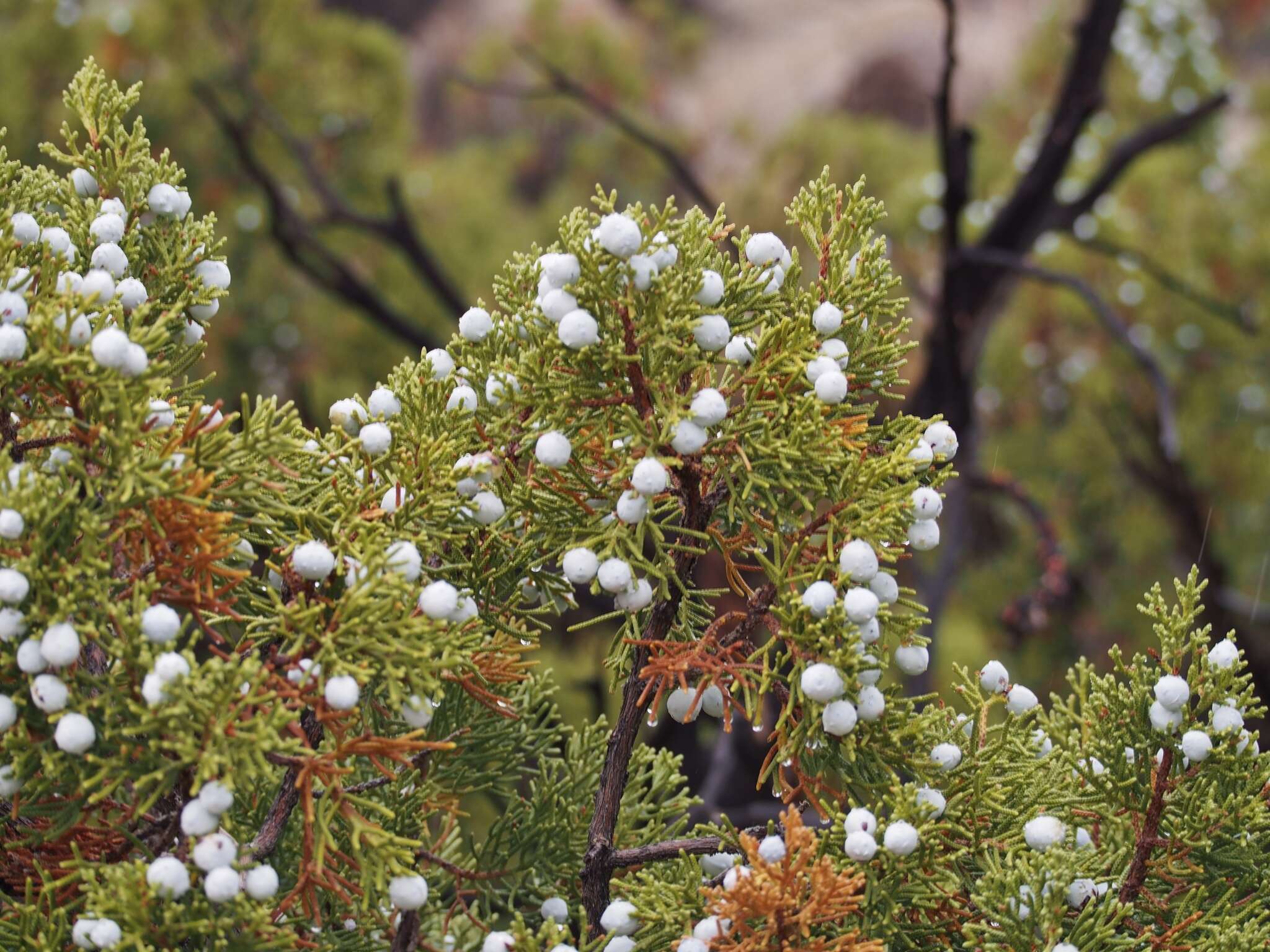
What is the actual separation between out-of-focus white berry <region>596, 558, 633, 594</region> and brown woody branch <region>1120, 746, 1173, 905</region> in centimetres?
37

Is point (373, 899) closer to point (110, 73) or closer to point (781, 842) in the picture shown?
point (781, 842)

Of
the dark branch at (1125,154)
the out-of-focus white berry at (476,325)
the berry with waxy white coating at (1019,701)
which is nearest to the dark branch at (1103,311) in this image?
the dark branch at (1125,154)

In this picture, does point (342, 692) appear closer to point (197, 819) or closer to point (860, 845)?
point (197, 819)

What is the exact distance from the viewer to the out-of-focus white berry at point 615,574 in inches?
27.1

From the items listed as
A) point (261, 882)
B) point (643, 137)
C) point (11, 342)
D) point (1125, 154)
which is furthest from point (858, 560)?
point (1125, 154)

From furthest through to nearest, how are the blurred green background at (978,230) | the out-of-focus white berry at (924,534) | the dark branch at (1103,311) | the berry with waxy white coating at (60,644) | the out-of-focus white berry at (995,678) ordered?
the blurred green background at (978,230), the dark branch at (1103,311), the out-of-focus white berry at (995,678), the out-of-focus white berry at (924,534), the berry with waxy white coating at (60,644)

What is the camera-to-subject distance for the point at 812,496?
74 cm

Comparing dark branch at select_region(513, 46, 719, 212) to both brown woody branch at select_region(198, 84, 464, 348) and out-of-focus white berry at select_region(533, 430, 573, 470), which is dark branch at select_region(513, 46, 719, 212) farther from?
out-of-focus white berry at select_region(533, 430, 573, 470)

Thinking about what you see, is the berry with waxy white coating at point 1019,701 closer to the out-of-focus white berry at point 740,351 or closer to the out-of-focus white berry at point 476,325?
the out-of-focus white berry at point 740,351

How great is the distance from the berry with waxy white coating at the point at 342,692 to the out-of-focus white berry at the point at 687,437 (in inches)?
8.6

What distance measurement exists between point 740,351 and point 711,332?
47 millimetres

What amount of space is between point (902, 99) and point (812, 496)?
426 inches

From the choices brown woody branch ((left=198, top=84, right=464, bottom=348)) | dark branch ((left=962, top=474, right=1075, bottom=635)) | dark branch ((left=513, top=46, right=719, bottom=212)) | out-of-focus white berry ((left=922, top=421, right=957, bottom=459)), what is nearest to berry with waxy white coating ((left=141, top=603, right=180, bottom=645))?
out-of-focus white berry ((left=922, top=421, right=957, bottom=459))

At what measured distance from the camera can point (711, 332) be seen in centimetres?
71
